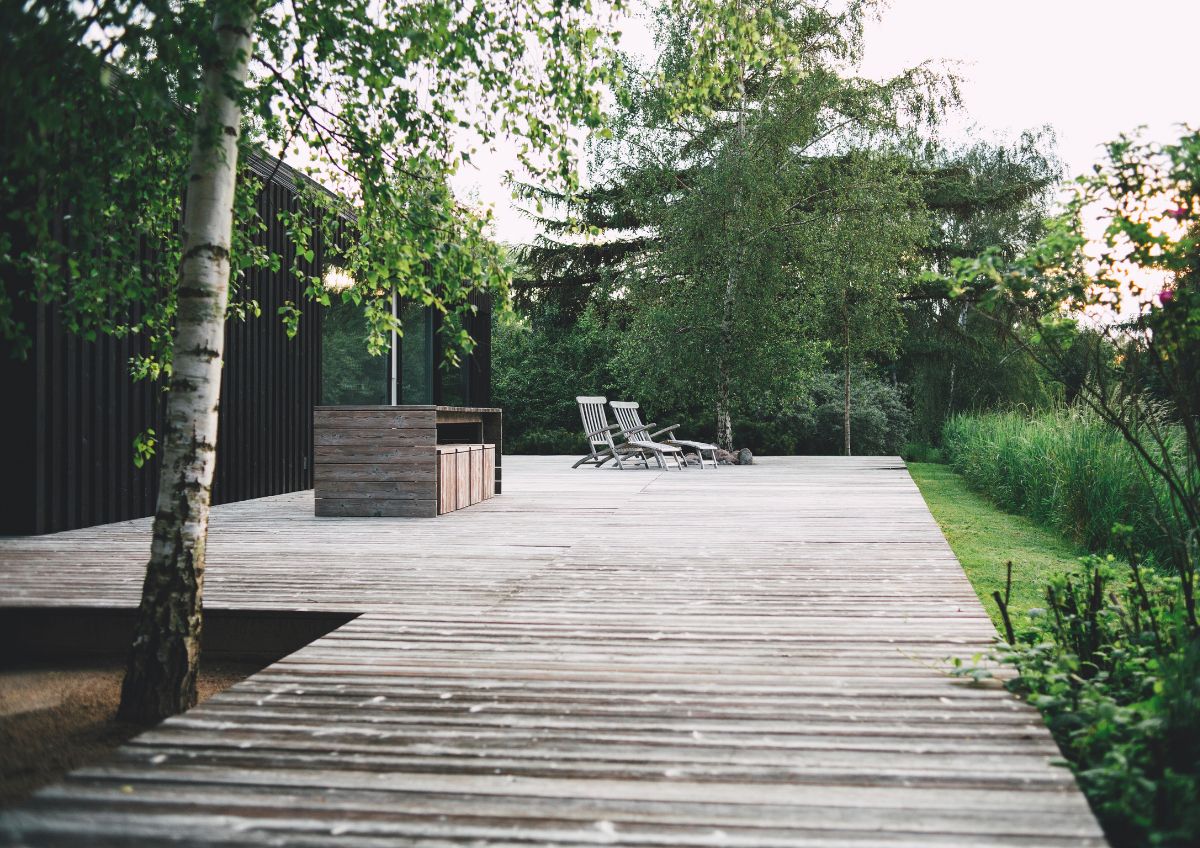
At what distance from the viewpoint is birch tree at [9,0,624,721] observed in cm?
254

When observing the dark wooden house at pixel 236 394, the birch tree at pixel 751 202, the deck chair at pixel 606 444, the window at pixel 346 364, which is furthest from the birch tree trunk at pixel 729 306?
the window at pixel 346 364

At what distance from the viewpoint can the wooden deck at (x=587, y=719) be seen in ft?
6.23

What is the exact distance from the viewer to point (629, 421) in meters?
15.1

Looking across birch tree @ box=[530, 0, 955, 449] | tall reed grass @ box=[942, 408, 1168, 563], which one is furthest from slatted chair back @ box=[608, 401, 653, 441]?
tall reed grass @ box=[942, 408, 1168, 563]

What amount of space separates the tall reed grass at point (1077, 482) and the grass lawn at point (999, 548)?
181 millimetres

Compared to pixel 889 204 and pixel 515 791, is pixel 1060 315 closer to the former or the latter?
pixel 515 791


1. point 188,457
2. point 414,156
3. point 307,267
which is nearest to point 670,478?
point 307,267

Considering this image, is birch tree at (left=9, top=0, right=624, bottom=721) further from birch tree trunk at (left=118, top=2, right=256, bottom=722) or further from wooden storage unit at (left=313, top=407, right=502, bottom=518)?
wooden storage unit at (left=313, top=407, right=502, bottom=518)

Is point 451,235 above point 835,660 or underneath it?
above

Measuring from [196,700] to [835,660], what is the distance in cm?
199

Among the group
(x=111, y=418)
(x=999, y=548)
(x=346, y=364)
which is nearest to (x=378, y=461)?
(x=111, y=418)

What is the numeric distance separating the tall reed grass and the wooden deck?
2273mm

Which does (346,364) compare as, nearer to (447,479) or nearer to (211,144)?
(447,479)

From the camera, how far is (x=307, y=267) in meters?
10.2
